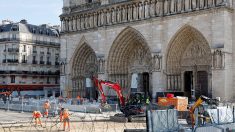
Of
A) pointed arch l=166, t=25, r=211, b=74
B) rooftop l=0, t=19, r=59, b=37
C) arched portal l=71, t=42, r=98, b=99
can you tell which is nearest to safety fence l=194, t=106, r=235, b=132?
pointed arch l=166, t=25, r=211, b=74

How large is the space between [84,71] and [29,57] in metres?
11.9

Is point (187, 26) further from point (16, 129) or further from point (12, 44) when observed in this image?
point (12, 44)

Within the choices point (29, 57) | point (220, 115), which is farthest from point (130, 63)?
point (220, 115)

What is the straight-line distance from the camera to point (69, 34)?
39688mm

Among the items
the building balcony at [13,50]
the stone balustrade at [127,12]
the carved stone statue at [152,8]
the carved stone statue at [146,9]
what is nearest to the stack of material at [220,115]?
the stone balustrade at [127,12]

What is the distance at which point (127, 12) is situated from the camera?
34156 millimetres

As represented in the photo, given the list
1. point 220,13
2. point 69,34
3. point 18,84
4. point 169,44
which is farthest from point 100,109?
point 18,84

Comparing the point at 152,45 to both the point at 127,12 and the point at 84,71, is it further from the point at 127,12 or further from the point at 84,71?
the point at 84,71

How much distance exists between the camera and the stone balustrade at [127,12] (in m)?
29.5

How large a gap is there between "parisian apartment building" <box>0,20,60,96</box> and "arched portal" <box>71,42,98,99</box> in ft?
28.2

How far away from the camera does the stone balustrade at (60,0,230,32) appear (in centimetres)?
2953

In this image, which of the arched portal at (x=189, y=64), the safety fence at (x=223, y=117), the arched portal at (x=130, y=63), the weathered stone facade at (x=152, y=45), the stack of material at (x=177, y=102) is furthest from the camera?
the arched portal at (x=130, y=63)

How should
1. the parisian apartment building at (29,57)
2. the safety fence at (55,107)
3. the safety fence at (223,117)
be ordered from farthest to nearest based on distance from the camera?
the parisian apartment building at (29,57) < the safety fence at (55,107) < the safety fence at (223,117)

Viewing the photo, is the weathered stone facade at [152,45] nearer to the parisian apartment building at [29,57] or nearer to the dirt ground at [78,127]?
the parisian apartment building at [29,57]
